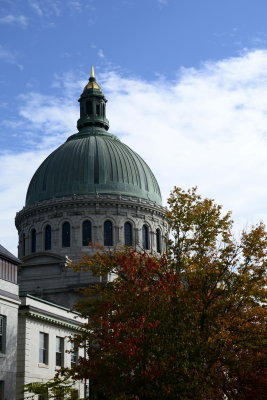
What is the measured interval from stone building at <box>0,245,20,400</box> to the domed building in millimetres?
35464

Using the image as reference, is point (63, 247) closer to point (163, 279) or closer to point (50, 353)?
point (50, 353)

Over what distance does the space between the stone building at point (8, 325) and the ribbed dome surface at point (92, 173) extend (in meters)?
41.1

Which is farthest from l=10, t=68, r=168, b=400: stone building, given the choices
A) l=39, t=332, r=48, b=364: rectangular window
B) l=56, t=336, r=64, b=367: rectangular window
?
l=39, t=332, r=48, b=364: rectangular window

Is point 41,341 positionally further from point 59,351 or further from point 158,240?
point 158,240

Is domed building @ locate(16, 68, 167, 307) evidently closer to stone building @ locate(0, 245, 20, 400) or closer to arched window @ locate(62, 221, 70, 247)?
arched window @ locate(62, 221, 70, 247)

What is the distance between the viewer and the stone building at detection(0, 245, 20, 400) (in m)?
32.4

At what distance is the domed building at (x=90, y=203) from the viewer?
74000mm

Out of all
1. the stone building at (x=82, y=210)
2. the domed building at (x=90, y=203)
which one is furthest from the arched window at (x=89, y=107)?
the domed building at (x=90, y=203)

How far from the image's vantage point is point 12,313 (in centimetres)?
3406

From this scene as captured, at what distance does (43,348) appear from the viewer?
122 ft

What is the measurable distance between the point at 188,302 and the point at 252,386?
22.7 feet

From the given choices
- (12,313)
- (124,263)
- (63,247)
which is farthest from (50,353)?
(63,247)

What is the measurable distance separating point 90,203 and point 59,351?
119ft

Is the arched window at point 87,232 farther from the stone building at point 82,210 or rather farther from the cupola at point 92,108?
the cupola at point 92,108
